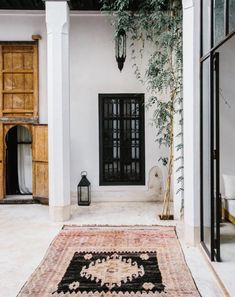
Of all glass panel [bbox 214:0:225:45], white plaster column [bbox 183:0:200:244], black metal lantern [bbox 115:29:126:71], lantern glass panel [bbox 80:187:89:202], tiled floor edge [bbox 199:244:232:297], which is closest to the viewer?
tiled floor edge [bbox 199:244:232:297]

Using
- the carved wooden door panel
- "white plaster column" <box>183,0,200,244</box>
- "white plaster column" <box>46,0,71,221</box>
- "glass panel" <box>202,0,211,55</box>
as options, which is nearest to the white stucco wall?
the carved wooden door panel

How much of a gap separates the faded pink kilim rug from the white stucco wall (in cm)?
256

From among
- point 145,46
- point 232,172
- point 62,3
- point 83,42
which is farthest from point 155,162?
point 62,3

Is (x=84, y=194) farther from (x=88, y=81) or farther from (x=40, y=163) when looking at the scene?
(x=88, y=81)

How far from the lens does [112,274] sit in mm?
4324

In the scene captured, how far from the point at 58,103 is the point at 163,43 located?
2121 millimetres

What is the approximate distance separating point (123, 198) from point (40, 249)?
11.5 feet

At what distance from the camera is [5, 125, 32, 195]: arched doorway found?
895 cm

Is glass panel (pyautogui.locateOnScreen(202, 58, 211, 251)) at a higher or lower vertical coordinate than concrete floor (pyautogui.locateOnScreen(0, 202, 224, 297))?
higher

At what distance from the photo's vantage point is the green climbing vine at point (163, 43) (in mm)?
6680

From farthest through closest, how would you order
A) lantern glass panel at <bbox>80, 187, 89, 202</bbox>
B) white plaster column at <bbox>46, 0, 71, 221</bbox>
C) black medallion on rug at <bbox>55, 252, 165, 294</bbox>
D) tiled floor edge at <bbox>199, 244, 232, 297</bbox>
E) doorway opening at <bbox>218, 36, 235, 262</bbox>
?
lantern glass panel at <bbox>80, 187, 89, 202</bbox> < doorway opening at <bbox>218, 36, 235, 262</bbox> < white plaster column at <bbox>46, 0, 71, 221</bbox> < black medallion on rug at <bbox>55, 252, 165, 294</bbox> < tiled floor edge at <bbox>199, 244, 232, 297</bbox>

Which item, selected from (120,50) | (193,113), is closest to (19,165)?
(120,50)

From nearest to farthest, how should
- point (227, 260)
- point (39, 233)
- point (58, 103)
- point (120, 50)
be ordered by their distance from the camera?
1. point (227, 260)
2. point (39, 233)
3. point (58, 103)
4. point (120, 50)

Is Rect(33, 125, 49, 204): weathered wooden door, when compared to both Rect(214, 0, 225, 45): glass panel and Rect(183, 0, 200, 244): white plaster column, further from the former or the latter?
Rect(214, 0, 225, 45): glass panel
